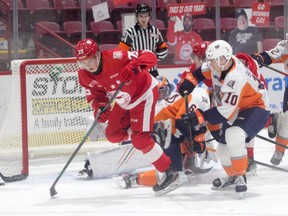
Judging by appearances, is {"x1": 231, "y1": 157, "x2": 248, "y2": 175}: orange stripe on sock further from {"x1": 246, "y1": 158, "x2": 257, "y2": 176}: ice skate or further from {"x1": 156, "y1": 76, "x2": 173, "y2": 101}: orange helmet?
{"x1": 156, "y1": 76, "x2": 173, "y2": 101}: orange helmet

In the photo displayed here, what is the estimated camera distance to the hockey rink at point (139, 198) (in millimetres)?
3666

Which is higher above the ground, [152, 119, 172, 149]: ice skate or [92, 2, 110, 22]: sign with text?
[92, 2, 110, 22]: sign with text

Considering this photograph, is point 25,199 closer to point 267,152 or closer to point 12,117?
point 12,117

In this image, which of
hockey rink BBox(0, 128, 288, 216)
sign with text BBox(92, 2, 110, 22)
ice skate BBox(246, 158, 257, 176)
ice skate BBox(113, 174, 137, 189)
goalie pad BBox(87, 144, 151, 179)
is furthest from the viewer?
sign with text BBox(92, 2, 110, 22)

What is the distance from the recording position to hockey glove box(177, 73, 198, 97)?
4336 mm

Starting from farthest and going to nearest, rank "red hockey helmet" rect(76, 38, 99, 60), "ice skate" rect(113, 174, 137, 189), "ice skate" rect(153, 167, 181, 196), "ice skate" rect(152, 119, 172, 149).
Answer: "ice skate" rect(152, 119, 172, 149) → "ice skate" rect(113, 174, 137, 189) → "ice skate" rect(153, 167, 181, 196) → "red hockey helmet" rect(76, 38, 99, 60)

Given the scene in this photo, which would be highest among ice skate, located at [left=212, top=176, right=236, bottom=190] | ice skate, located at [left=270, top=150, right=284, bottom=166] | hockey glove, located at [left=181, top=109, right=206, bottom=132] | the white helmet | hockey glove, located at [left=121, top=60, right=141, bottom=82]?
the white helmet

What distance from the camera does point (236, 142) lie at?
388 centimetres

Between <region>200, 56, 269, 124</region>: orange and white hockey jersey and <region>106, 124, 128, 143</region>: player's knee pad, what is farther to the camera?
<region>106, 124, 128, 143</region>: player's knee pad

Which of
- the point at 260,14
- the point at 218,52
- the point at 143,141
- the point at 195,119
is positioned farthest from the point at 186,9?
the point at 143,141

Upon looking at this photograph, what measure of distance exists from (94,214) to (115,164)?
1129 millimetres

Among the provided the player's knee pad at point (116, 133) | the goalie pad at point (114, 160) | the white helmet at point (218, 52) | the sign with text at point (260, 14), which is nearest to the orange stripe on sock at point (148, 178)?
the player's knee pad at point (116, 133)

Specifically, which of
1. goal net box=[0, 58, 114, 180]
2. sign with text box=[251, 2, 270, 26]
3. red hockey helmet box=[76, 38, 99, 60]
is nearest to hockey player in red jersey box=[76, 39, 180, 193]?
red hockey helmet box=[76, 38, 99, 60]

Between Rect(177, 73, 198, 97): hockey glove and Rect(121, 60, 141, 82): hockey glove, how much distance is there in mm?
535
